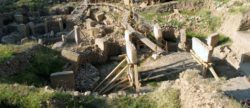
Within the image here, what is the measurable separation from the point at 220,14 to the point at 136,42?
4.96 meters

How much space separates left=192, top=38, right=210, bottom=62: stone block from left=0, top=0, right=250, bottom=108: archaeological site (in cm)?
4

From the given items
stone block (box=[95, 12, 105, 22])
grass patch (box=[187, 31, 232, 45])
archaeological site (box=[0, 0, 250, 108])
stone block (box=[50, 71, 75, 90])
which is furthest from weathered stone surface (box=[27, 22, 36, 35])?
stone block (box=[50, 71, 75, 90])

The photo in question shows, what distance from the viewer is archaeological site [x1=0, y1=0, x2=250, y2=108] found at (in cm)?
1040

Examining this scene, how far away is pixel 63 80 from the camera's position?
13906mm

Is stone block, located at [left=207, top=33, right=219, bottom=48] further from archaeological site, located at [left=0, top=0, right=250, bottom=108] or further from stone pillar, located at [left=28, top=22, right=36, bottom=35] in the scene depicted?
stone pillar, located at [left=28, top=22, right=36, bottom=35]

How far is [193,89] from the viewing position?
9.62 metres

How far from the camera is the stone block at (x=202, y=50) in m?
15.2

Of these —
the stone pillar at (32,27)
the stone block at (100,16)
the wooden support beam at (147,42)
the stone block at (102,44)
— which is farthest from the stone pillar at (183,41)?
the stone pillar at (32,27)

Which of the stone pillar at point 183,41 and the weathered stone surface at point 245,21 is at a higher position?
the weathered stone surface at point 245,21

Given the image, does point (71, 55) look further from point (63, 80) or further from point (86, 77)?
point (63, 80)

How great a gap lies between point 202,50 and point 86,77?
4.43 meters

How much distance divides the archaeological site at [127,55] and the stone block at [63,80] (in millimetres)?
22

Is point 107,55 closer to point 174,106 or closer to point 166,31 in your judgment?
point 166,31

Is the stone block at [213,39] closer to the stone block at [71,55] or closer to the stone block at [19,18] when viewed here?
the stone block at [71,55]
